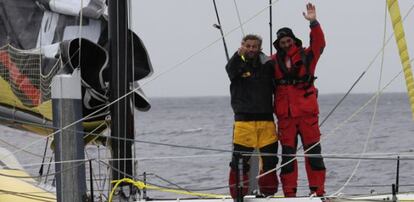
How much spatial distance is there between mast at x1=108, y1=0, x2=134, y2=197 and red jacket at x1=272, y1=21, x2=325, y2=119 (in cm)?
123

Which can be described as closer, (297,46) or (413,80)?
(413,80)

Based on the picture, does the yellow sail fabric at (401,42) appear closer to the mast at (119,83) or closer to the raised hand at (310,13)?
the raised hand at (310,13)

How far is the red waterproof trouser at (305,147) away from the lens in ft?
24.1

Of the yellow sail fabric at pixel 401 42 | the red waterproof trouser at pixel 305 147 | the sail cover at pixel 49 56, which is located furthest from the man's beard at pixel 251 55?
the yellow sail fabric at pixel 401 42

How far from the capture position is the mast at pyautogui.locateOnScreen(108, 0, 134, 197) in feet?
23.8

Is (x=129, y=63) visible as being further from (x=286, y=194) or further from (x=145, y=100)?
(x=286, y=194)

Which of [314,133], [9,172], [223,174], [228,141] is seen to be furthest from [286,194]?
[228,141]

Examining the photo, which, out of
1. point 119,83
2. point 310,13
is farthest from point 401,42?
point 119,83

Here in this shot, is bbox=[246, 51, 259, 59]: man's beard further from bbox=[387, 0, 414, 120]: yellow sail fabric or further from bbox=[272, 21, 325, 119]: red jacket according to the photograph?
bbox=[387, 0, 414, 120]: yellow sail fabric

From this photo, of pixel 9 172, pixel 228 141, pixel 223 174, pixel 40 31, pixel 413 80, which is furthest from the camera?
pixel 228 141

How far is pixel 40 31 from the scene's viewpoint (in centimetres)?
809

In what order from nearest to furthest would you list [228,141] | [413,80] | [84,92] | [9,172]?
[413,80] < [84,92] < [9,172] < [228,141]

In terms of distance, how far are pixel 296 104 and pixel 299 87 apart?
0.15 metres

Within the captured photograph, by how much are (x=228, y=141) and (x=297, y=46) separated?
74.6 feet
